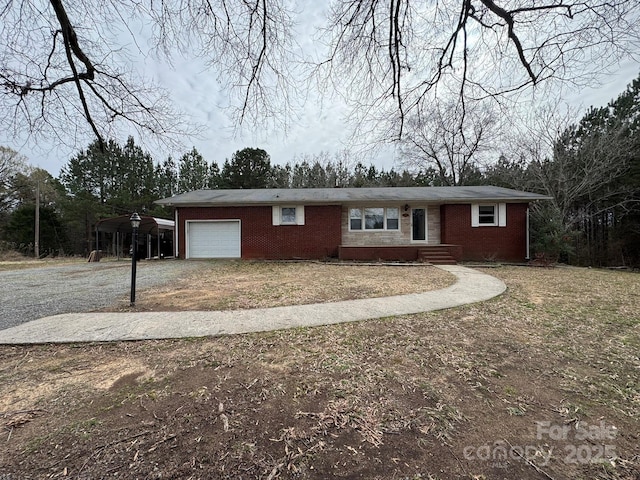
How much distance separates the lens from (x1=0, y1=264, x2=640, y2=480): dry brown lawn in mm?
1602

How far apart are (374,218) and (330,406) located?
1223 centimetres

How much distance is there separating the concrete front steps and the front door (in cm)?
132

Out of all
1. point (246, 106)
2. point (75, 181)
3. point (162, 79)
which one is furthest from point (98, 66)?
point (75, 181)

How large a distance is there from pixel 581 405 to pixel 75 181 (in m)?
33.8

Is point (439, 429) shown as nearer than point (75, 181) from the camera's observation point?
Yes

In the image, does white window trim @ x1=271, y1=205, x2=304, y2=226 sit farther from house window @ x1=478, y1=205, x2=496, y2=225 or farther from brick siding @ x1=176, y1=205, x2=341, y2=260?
house window @ x1=478, y1=205, x2=496, y2=225

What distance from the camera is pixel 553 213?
13.8 m

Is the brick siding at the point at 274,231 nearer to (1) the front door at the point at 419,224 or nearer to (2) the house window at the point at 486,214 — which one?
(1) the front door at the point at 419,224

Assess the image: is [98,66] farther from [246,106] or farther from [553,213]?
[553,213]

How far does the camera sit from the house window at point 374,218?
1377 centimetres


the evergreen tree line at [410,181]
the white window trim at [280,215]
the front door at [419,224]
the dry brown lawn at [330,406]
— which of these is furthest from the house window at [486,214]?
the dry brown lawn at [330,406]

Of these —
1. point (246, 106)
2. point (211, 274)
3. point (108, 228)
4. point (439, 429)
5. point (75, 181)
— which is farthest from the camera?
point (75, 181)

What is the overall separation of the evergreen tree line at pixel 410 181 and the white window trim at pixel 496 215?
5.08ft

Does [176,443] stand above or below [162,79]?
below
